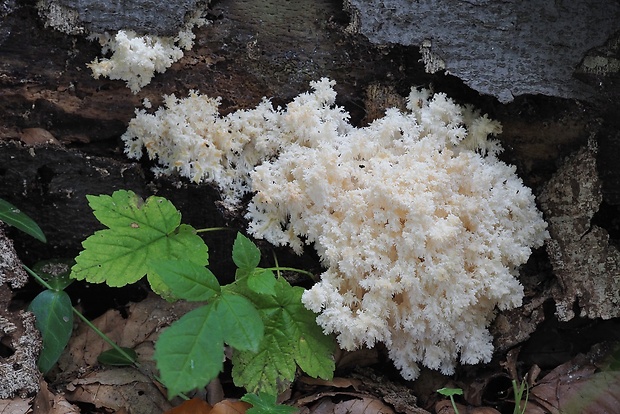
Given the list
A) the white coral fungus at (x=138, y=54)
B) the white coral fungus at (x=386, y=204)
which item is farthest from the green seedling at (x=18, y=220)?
the white coral fungus at (x=138, y=54)

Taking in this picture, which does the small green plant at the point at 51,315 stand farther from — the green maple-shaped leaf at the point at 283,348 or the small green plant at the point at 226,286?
the green maple-shaped leaf at the point at 283,348

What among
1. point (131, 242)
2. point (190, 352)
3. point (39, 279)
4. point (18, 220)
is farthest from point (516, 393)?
point (18, 220)

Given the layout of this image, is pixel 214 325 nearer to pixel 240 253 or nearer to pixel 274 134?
pixel 240 253

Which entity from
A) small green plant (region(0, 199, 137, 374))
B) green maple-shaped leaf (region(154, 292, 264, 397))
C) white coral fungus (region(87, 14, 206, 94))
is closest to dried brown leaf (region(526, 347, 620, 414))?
green maple-shaped leaf (region(154, 292, 264, 397))

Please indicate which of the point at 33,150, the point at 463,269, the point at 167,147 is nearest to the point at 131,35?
the point at 167,147

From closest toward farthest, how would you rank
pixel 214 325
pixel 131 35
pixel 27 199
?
pixel 214 325
pixel 131 35
pixel 27 199

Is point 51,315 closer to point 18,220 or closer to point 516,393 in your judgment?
point 18,220

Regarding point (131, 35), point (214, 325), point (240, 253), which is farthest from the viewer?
point (131, 35)

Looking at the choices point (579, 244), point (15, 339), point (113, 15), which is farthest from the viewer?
point (579, 244)
